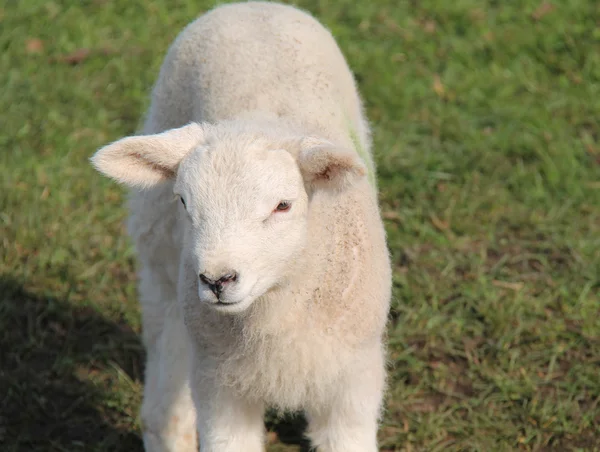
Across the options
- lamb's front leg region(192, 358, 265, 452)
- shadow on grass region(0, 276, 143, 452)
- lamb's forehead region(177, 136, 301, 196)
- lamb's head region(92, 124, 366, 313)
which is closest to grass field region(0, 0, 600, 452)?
shadow on grass region(0, 276, 143, 452)

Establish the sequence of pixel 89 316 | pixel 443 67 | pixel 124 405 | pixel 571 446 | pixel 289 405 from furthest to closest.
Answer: pixel 443 67
pixel 89 316
pixel 124 405
pixel 571 446
pixel 289 405

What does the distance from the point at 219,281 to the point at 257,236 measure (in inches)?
8.3

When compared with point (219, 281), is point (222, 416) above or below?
below

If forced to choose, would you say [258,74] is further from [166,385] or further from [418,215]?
[418,215]

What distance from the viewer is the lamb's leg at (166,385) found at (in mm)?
4613

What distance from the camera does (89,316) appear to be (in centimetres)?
565

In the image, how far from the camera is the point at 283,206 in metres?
3.41

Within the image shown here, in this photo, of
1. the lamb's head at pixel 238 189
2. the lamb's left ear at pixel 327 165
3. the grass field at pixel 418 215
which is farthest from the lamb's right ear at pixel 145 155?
the grass field at pixel 418 215

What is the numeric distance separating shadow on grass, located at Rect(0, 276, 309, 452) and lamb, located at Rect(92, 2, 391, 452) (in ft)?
1.38

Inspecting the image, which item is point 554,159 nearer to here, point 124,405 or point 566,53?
point 566,53

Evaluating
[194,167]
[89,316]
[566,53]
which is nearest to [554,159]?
[566,53]

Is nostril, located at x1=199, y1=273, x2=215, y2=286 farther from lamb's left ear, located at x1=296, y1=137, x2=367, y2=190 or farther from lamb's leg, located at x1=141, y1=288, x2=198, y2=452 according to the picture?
lamb's leg, located at x1=141, y1=288, x2=198, y2=452

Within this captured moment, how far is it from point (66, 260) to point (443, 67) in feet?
10.8

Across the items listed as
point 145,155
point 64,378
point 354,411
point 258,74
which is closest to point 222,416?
point 354,411
